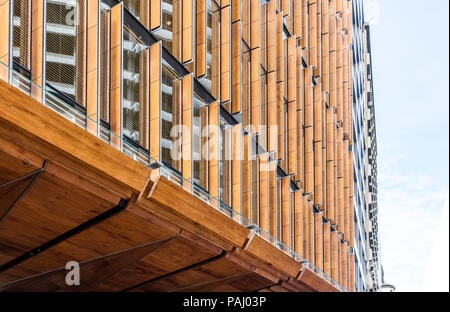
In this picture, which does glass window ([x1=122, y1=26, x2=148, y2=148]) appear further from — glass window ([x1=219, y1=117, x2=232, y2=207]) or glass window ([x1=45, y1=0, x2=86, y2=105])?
glass window ([x1=219, y1=117, x2=232, y2=207])

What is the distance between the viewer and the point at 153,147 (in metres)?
16.5

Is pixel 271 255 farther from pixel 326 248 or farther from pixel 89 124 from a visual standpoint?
pixel 326 248

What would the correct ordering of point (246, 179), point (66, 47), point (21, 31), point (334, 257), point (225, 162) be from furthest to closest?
point (334, 257) → point (246, 179) → point (225, 162) → point (66, 47) → point (21, 31)

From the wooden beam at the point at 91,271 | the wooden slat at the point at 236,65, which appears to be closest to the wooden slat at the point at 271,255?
the wooden beam at the point at 91,271

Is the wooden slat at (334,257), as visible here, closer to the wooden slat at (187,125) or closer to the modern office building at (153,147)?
the modern office building at (153,147)

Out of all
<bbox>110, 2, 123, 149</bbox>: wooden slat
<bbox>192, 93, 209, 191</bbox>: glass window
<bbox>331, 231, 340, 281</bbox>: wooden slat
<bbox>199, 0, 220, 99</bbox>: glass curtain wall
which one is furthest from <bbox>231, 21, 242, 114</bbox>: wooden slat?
<bbox>331, 231, 340, 281</bbox>: wooden slat

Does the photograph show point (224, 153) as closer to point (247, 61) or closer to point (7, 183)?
point (247, 61)

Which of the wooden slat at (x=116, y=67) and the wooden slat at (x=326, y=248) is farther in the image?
the wooden slat at (x=326, y=248)

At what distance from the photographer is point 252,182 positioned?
23.7 meters

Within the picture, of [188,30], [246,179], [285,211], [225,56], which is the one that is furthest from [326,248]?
[188,30]

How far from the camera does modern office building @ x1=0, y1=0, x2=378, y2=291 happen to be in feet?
40.4

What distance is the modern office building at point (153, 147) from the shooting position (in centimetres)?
1231

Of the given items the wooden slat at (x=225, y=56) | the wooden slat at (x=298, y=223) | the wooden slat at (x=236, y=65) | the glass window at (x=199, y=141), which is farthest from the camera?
the wooden slat at (x=298, y=223)
